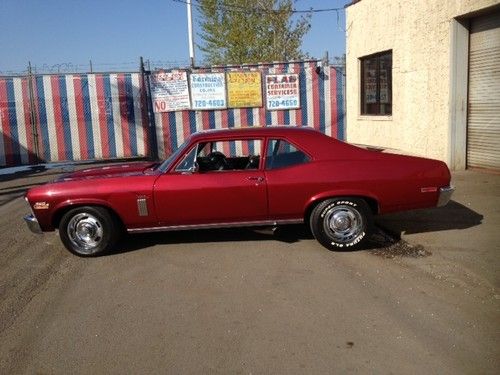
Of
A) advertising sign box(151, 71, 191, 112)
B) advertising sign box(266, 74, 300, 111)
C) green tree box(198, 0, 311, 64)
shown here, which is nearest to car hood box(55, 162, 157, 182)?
advertising sign box(151, 71, 191, 112)

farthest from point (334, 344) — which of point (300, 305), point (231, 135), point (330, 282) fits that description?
point (231, 135)

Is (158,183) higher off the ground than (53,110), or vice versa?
(53,110)

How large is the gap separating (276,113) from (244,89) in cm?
114

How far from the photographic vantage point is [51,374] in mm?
3412

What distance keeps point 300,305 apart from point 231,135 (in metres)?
2.43

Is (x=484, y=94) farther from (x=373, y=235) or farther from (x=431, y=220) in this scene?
(x=373, y=235)

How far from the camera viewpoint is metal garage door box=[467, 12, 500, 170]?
30.3 ft

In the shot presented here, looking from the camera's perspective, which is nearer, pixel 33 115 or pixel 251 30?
pixel 33 115

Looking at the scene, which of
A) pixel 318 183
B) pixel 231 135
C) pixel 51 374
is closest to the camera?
pixel 51 374

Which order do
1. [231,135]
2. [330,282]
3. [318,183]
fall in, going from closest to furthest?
1. [330,282]
2. [318,183]
3. [231,135]

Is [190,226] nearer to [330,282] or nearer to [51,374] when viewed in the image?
[330,282]

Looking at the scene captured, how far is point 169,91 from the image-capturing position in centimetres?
1462

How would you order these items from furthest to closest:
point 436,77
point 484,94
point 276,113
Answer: point 276,113 < point 436,77 < point 484,94

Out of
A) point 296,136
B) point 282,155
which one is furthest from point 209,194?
point 296,136
